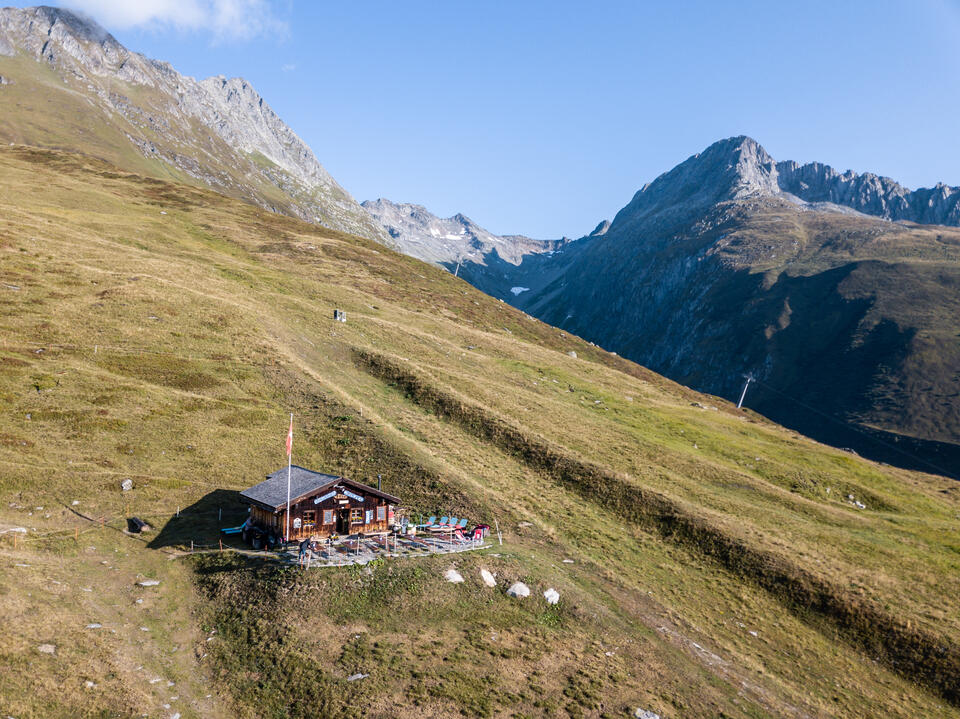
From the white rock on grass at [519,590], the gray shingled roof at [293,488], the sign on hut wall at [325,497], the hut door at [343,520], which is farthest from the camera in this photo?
the hut door at [343,520]

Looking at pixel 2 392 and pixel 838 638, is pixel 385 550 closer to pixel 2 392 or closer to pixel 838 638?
pixel 838 638

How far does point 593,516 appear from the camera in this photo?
2231 inches

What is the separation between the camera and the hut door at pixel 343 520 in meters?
45.9

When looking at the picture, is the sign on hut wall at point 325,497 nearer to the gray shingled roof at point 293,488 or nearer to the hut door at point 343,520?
the gray shingled roof at point 293,488

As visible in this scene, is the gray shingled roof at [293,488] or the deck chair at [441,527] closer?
the gray shingled roof at [293,488]

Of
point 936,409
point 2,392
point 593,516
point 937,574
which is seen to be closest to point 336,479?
point 593,516

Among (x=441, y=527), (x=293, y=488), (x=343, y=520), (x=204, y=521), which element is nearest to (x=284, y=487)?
(x=293, y=488)

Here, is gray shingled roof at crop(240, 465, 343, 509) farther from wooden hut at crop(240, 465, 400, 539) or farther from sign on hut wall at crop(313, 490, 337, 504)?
sign on hut wall at crop(313, 490, 337, 504)

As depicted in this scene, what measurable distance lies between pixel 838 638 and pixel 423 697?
107ft

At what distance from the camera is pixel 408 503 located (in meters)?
51.7

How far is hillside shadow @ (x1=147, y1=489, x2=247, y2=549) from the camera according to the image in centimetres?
4352

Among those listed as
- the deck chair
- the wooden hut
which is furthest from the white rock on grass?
the wooden hut

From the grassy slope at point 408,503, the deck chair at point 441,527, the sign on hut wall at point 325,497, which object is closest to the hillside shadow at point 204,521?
the grassy slope at point 408,503

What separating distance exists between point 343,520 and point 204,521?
11.0 meters
